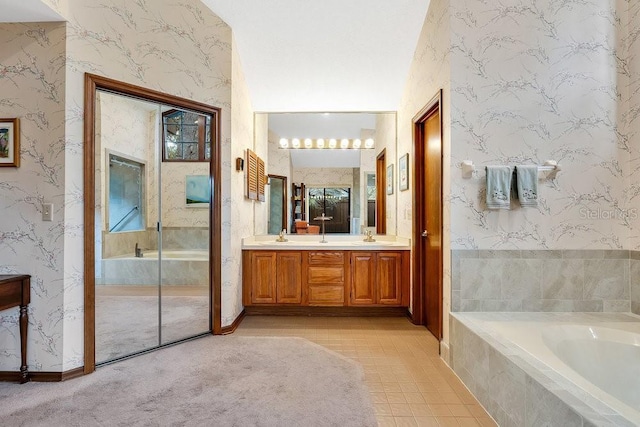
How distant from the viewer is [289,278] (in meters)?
3.53

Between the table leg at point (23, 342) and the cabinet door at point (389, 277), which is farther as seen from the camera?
the cabinet door at point (389, 277)

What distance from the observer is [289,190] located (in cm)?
413

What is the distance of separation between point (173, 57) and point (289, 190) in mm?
1942

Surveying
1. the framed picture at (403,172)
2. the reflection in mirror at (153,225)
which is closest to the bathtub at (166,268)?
the reflection in mirror at (153,225)

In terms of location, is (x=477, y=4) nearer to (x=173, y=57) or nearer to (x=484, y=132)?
(x=484, y=132)

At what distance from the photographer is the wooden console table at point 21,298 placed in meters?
2.01

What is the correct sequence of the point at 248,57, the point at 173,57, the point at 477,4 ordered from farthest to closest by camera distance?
the point at 248,57, the point at 173,57, the point at 477,4

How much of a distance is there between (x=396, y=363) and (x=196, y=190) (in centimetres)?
238

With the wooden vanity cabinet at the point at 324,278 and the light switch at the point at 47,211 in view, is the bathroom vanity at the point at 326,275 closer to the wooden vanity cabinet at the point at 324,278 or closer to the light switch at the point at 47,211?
the wooden vanity cabinet at the point at 324,278

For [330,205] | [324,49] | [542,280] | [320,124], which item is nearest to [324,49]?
[324,49]

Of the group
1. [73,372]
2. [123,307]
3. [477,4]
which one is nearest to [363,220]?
[477,4]

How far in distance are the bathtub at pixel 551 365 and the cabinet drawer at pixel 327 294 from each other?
140 centimetres

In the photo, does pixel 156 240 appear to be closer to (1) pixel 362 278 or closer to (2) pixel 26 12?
(2) pixel 26 12

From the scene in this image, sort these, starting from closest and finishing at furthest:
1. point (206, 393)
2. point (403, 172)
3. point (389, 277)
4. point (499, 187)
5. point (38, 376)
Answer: point (206, 393) < point (38, 376) < point (499, 187) < point (389, 277) < point (403, 172)
